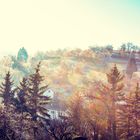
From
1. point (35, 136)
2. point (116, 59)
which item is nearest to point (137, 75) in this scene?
point (116, 59)

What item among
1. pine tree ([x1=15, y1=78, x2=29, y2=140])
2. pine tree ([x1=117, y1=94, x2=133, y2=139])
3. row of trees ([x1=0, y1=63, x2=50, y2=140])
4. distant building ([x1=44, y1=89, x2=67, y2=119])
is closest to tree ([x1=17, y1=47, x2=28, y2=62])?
distant building ([x1=44, y1=89, x2=67, y2=119])

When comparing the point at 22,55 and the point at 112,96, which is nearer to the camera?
the point at 112,96

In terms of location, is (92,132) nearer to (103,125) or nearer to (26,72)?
(103,125)

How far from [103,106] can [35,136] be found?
10.4 m

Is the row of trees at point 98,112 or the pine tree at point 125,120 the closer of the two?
the row of trees at point 98,112

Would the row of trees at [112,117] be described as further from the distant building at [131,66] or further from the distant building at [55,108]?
the distant building at [131,66]

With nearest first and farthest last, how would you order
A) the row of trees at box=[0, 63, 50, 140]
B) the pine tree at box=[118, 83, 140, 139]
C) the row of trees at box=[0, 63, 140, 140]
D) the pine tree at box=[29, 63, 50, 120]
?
the row of trees at box=[0, 63, 50, 140] → the row of trees at box=[0, 63, 140, 140] → the pine tree at box=[118, 83, 140, 139] → the pine tree at box=[29, 63, 50, 120]

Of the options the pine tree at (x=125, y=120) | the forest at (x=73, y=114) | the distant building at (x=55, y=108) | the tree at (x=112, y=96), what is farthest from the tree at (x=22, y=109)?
the distant building at (x=55, y=108)

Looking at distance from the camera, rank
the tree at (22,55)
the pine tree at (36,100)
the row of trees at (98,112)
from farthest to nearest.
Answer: the tree at (22,55)
the pine tree at (36,100)
the row of trees at (98,112)

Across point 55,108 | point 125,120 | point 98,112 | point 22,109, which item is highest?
point 22,109

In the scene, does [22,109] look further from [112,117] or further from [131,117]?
[131,117]

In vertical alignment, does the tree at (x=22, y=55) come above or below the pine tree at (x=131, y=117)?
above

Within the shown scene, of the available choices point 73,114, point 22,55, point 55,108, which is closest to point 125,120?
point 73,114

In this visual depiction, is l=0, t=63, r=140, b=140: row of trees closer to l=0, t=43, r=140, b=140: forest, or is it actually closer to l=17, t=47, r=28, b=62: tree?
l=0, t=43, r=140, b=140: forest
